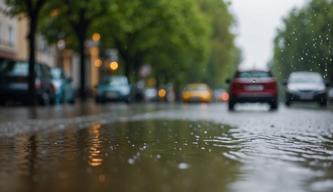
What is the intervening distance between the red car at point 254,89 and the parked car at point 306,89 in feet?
19.9

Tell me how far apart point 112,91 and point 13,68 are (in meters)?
8.88

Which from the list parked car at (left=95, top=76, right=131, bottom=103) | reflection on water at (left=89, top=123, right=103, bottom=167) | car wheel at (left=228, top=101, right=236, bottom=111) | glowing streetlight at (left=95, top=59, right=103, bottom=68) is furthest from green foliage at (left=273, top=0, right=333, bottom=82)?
reflection on water at (left=89, top=123, right=103, bottom=167)

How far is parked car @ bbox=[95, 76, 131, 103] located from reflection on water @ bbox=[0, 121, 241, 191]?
26516mm

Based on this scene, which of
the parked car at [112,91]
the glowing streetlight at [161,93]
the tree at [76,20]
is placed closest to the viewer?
the tree at [76,20]

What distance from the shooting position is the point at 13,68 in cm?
2906

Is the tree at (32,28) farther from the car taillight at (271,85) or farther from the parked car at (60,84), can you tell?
the car taillight at (271,85)

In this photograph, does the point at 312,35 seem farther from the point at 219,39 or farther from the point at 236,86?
the point at 236,86

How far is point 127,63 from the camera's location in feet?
166

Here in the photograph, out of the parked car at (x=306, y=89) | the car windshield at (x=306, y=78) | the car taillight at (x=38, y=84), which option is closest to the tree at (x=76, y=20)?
the car taillight at (x=38, y=84)

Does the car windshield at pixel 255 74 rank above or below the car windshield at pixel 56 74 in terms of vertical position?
below

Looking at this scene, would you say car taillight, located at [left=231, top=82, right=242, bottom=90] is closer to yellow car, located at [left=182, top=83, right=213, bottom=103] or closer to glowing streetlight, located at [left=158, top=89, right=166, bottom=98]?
yellow car, located at [left=182, top=83, right=213, bottom=103]

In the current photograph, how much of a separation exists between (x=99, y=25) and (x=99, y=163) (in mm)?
33522

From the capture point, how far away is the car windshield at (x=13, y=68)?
28312 millimetres

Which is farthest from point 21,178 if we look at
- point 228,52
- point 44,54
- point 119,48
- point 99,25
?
point 228,52
